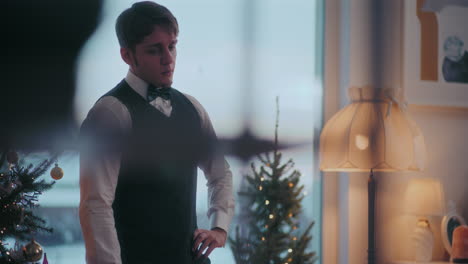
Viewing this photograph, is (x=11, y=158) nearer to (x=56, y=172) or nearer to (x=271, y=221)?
(x=56, y=172)

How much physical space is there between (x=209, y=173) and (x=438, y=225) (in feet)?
5.12

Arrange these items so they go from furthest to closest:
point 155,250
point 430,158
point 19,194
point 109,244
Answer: point 430,158 < point 19,194 < point 155,250 < point 109,244

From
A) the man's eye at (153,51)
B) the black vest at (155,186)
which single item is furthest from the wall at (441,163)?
the man's eye at (153,51)

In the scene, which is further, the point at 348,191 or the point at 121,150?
the point at 348,191

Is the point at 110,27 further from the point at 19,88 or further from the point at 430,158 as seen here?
the point at 430,158

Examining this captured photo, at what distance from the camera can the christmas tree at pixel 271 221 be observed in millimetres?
2424

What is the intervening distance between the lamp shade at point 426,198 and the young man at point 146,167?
139 centimetres

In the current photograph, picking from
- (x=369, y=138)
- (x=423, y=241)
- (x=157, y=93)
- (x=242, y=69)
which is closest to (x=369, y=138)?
(x=369, y=138)

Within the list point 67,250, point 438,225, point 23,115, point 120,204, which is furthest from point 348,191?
point 120,204

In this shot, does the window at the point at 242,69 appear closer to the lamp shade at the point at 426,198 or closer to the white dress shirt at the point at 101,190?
the lamp shade at the point at 426,198

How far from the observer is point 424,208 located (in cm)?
259

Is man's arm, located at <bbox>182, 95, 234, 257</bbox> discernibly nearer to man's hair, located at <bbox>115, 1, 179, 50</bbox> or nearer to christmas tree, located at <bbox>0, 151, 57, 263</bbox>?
man's hair, located at <bbox>115, 1, 179, 50</bbox>

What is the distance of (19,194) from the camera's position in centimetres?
178

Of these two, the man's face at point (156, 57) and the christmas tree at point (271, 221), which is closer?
the man's face at point (156, 57)
